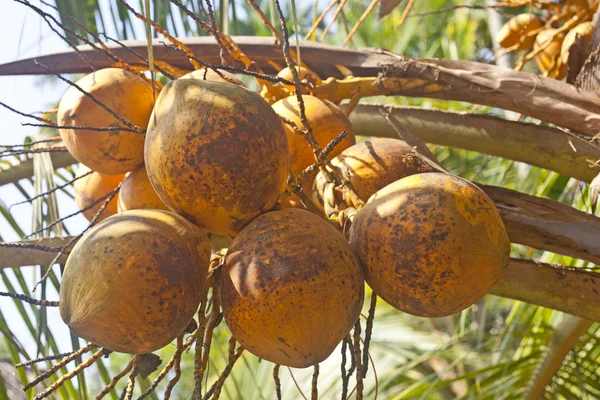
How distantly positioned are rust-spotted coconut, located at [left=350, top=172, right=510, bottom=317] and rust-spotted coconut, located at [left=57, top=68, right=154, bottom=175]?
45 centimetres

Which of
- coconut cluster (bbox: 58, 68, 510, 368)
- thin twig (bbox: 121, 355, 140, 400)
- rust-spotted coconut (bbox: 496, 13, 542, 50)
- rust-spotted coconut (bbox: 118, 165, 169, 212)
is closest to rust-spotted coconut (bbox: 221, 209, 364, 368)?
coconut cluster (bbox: 58, 68, 510, 368)

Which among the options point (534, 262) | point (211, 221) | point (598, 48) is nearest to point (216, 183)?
point (211, 221)

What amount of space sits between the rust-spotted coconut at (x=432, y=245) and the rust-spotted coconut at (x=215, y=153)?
17cm

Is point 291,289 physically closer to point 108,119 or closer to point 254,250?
point 254,250

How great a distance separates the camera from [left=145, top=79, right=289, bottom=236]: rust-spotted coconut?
0.92 m

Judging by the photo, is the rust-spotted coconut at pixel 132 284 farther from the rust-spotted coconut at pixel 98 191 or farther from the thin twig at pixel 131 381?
the rust-spotted coconut at pixel 98 191

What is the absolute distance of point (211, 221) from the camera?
977mm

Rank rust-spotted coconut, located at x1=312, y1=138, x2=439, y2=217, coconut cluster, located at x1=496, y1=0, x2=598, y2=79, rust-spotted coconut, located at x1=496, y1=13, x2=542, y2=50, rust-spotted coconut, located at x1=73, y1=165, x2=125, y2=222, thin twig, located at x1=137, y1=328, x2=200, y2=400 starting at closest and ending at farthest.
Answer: thin twig, located at x1=137, y1=328, x2=200, y2=400, rust-spotted coconut, located at x1=312, y1=138, x2=439, y2=217, rust-spotted coconut, located at x1=73, y1=165, x2=125, y2=222, coconut cluster, located at x1=496, y1=0, x2=598, y2=79, rust-spotted coconut, located at x1=496, y1=13, x2=542, y2=50

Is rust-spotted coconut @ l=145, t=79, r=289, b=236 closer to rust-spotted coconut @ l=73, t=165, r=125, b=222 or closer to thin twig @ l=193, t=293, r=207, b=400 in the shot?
thin twig @ l=193, t=293, r=207, b=400

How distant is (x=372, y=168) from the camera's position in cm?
117

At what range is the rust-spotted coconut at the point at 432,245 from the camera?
0.90 meters

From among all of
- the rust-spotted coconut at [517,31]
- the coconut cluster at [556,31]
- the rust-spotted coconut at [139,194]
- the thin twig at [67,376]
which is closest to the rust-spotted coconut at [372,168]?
the rust-spotted coconut at [139,194]

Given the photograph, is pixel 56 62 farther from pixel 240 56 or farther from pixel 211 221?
pixel 211 221

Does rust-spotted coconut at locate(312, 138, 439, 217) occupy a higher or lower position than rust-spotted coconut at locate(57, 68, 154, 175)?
lower
